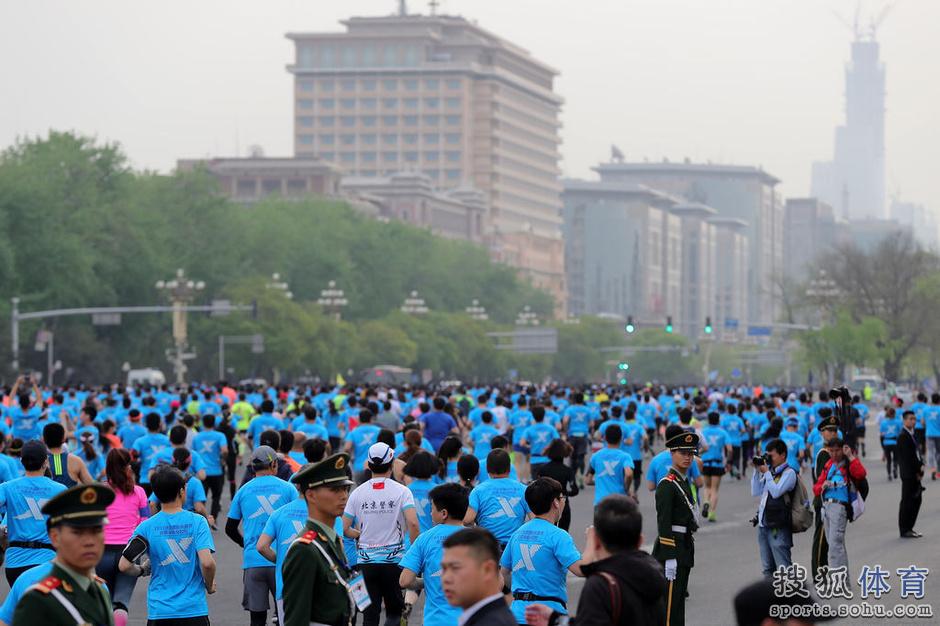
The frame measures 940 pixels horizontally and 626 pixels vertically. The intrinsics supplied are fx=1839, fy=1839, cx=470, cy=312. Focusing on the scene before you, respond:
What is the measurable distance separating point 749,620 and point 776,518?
9841 mm

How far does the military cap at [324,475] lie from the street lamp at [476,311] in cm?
12332

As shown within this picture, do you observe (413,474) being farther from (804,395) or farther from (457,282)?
(457,282)

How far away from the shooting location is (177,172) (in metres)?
99.0

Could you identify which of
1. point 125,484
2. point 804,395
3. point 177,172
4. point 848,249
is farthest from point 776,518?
point 848,249

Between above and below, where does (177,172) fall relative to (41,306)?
above

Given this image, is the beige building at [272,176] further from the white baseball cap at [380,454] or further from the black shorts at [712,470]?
the white baseball cap at [380,454]

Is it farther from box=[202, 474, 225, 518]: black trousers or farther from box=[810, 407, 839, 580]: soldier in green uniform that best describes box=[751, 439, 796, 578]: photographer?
box=[202, 474, 225, 518]: black trousers

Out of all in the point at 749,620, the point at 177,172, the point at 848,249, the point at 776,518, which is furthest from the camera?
the point at 848,249

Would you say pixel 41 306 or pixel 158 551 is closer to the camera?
pixel 158 551

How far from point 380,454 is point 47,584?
5.42 m

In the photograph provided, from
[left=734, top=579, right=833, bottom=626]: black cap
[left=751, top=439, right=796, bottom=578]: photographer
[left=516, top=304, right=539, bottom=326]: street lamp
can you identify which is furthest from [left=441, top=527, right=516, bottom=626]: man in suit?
[left=516, top=304, right=539, bottom=326]: street lamp

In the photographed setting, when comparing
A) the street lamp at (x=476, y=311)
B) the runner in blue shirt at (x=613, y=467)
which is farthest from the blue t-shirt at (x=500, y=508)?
the street lamp at (x=476, y=311)

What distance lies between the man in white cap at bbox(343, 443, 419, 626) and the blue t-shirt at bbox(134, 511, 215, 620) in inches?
65.6

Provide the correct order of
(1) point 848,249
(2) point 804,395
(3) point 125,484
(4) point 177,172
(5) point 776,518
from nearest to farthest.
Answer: (3) point 125,484, (5) point 776,518, (2) point 804,395, (4) point 177,172, (1) point 848,249
